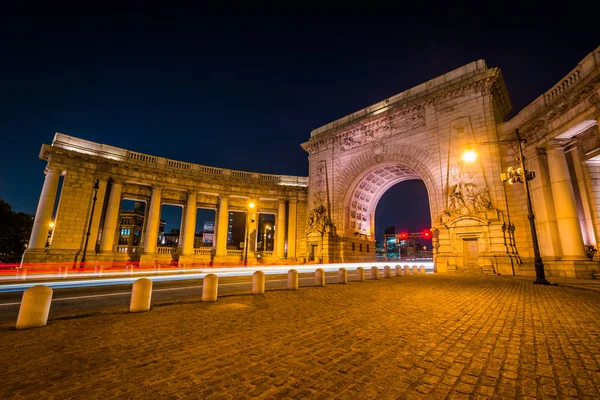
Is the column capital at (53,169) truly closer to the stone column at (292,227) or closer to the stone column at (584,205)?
the stone column at (292,227)

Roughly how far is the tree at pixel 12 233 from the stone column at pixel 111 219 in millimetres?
15806

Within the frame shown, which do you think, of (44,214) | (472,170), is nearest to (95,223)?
(44,214)

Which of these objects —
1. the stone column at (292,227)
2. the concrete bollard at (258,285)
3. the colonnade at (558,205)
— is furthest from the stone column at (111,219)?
the colonnade at (558,205)

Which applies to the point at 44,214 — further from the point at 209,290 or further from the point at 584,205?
the point at 584,205

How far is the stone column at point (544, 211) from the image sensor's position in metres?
17.1

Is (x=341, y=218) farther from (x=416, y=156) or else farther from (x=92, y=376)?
(x=92, y=376)

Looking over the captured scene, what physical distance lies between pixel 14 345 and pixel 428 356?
6223 mm

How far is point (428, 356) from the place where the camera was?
3.59 meters

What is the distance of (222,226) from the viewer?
108 ft

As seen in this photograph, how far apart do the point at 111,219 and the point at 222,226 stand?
37.7ft

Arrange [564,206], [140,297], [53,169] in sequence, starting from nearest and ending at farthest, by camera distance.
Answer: [140,297] → [564,206] → [53,169]

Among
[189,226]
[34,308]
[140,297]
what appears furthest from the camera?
[189,226]

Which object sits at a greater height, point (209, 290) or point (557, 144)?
point (557, 144)

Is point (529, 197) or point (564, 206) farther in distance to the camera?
point (564, 206)
